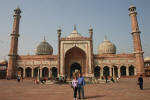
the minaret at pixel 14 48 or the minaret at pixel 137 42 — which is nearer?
the minaret at pixel 137 42

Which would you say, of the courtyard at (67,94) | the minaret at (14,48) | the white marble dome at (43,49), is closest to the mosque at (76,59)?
the minaret at (14,48)

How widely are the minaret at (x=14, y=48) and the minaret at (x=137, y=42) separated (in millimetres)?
27658

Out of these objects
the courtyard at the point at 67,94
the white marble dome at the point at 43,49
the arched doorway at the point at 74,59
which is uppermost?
the white marble dome at the point at 43,49

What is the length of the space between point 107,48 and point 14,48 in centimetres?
2626

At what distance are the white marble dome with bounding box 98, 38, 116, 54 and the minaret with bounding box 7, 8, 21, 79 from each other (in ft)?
81.8

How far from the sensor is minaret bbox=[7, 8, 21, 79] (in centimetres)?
3419

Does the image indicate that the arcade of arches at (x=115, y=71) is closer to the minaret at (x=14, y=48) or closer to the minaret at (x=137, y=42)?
the minaret at (x=137, y=42)

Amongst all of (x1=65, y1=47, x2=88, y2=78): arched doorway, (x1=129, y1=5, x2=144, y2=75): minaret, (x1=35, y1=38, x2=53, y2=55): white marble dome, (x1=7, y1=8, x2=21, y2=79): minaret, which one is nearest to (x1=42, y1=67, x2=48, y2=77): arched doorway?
(x1=65, y1=47, x2=88, y2=78): arched doorway

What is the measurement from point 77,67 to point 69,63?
3288 mm

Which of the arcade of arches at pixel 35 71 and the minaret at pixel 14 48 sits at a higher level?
the minaret at pixel 14 48

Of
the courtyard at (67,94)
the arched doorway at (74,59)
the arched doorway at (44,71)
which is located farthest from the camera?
the arched doorway at (44,71)

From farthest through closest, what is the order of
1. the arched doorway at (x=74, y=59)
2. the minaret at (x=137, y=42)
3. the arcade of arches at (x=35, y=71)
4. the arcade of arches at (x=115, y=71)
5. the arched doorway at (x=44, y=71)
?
the arched doorway at (x=44, y=71) → the arcade of arches at (x=35, y=71) → the arched doorway at (x=74, y=59) → the arcade of arches at (x=115, y=71) → the minaret at (x=137, y=42)

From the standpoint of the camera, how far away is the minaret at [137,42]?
32438mm

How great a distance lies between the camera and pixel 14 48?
35625 mm
